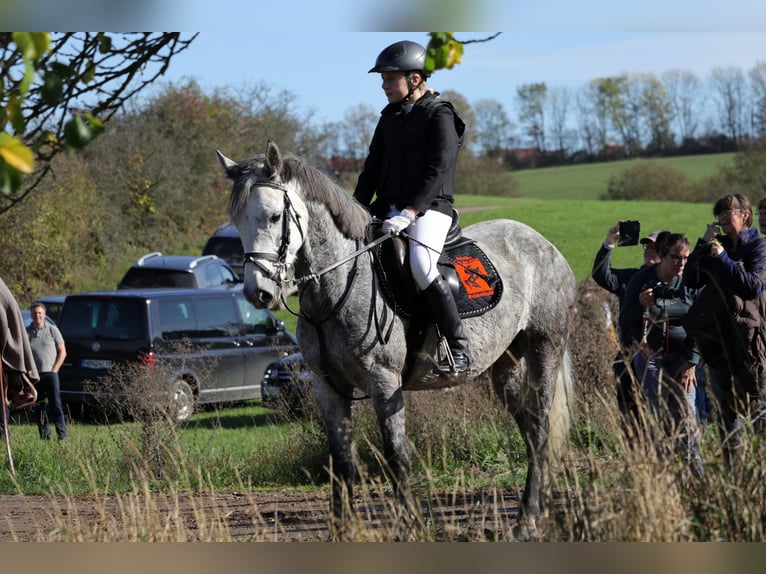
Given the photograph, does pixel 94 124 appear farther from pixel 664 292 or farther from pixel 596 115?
pixel 596 115

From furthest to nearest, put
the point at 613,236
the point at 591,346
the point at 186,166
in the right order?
the point at 186,166 → the point at 591,346 → the point at 613,236

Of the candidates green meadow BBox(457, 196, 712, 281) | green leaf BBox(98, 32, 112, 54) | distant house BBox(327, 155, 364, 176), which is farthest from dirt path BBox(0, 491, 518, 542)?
distant house BBox(327, 155, 364, 176)

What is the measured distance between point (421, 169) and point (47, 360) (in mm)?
9795

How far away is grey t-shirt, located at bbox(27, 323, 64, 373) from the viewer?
14905 millimetres

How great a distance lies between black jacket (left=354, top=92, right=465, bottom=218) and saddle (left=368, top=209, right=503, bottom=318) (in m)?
0.26

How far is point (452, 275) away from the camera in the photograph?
702cm

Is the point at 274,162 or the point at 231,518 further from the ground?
the point at 274,162

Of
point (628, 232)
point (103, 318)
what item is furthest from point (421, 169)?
point (103, 318)

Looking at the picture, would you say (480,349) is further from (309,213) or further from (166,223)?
(166,223)

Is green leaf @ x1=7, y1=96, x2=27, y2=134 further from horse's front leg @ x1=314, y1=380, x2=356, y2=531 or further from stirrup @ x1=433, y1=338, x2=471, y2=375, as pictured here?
stirrup @ x1=433, y1=338, x2=471, y2=375

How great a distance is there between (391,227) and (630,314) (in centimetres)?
253

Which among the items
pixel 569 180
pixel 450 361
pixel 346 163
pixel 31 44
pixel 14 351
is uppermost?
pixel 346 163

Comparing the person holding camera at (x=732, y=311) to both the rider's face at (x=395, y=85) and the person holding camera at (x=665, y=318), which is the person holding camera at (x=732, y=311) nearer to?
the person holding camera at (x=665, y=318)
